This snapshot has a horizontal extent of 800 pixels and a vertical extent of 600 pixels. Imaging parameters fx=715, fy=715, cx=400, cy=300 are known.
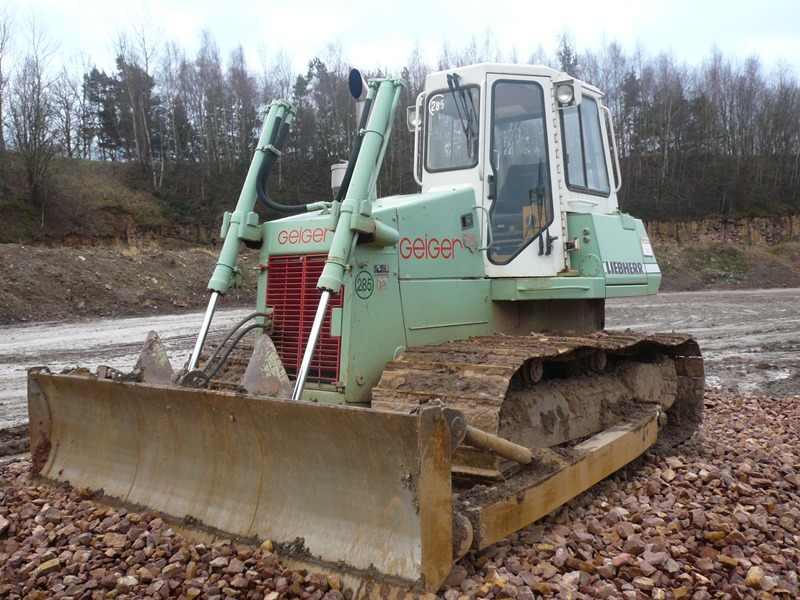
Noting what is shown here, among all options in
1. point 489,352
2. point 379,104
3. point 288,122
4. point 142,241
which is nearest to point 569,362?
point 489,352

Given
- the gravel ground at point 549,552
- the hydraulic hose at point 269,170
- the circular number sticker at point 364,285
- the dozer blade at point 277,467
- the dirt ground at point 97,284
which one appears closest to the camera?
the dozer blade at point 277,467

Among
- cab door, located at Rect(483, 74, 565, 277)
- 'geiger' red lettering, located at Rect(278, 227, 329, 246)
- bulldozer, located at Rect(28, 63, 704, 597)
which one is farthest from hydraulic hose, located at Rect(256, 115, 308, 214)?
cab door, located at Rect(483, 74, 565, 277)

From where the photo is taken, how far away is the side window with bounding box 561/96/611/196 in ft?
18.4

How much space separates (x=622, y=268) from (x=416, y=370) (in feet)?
7.85

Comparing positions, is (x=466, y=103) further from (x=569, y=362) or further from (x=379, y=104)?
(x=569, y=362)

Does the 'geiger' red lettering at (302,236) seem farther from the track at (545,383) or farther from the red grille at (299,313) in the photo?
the track at (545,383)

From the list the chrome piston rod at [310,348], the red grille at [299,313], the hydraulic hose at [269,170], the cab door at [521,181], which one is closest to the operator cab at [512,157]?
the cab door at [521,181]

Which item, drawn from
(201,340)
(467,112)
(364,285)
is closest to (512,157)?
(467,112)

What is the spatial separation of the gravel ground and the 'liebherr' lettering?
61.1 inches

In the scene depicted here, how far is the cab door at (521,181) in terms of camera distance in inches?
209

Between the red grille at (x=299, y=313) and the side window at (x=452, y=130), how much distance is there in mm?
1431

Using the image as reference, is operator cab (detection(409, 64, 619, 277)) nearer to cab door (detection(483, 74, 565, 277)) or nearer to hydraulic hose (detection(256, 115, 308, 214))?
cab door (detection(483, 74, 565, 277))

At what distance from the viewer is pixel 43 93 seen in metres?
33.4

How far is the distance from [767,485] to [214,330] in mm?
12934
